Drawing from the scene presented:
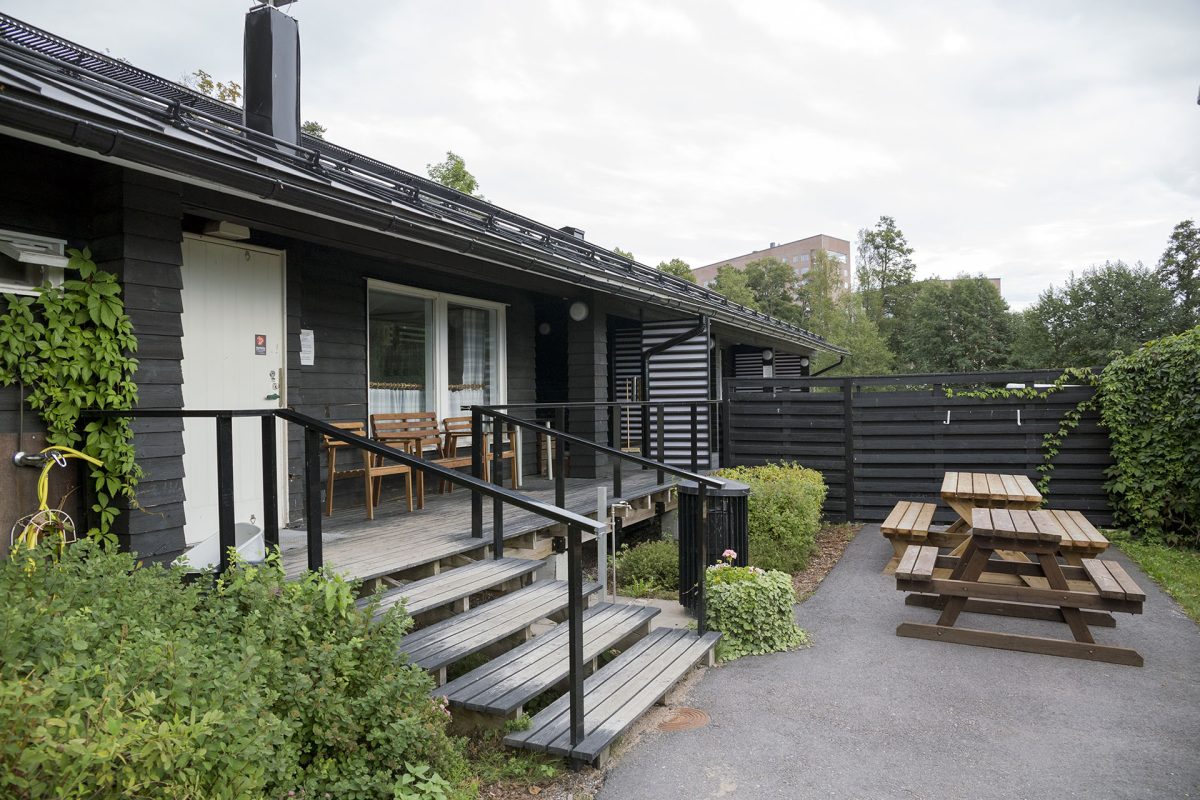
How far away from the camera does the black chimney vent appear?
5777 millimetres

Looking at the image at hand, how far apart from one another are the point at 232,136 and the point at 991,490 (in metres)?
6.14

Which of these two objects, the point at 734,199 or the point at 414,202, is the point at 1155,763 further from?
the point at 734,199

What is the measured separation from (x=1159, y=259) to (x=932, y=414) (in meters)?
30.3

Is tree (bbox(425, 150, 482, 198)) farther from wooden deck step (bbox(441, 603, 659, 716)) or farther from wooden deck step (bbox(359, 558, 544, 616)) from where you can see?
wooden deck step (bbox(441, 603, 659, 716))

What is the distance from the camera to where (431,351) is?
7.88m

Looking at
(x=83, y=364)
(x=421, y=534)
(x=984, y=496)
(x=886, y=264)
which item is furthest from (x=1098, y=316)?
(x=83, y=364)

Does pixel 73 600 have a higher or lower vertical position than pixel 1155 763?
higher

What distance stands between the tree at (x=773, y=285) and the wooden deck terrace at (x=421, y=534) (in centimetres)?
3748

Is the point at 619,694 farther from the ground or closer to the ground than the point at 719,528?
closer to the ground

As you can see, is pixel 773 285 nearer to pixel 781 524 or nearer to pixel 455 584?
pixel 781 524

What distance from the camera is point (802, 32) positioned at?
31.3ft

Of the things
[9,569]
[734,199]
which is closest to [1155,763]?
[9,569]

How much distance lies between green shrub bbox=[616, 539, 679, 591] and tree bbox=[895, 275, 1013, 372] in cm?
3067

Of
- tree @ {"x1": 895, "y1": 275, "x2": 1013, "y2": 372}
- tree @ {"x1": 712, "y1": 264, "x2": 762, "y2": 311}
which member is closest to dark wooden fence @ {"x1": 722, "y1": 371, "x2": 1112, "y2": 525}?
tree @ {"x1": 895, "y1": 275, "x2": 1013, "y2": 372}
